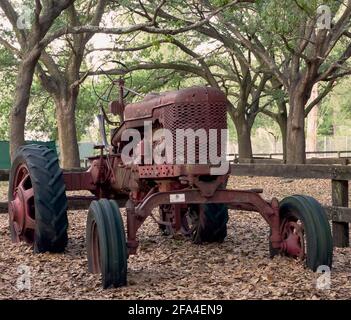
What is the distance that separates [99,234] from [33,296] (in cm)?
74

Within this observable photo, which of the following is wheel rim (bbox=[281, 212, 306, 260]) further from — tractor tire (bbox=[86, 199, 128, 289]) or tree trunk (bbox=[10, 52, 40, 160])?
tree trunk (bbox=[10, 52, 40, 160])

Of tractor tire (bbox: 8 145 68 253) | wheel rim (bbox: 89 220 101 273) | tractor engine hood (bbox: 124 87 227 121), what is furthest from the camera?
tractor tire (bbox: 8 145 68 253)

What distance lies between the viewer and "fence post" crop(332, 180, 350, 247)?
7836mm

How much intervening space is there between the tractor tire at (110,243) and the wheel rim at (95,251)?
0.09 meters

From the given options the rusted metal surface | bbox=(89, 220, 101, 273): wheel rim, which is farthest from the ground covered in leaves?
the rusted metal surface

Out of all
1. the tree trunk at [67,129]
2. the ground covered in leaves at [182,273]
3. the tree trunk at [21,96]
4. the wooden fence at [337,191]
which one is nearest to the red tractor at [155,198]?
the ground covered in leaves at [182,273]

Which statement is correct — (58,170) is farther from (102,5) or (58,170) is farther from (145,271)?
(102,5)

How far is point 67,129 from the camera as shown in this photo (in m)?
20.1

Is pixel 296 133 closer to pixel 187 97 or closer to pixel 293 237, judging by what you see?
pixel 293 237

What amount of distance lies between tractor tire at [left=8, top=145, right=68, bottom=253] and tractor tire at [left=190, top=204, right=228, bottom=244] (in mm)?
1650

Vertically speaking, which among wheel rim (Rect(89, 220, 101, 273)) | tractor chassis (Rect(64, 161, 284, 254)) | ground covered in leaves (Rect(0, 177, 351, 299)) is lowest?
ground covered in leaves (Rect(0, 177, 351, 299))

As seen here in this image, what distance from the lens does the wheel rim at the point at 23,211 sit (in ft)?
23.7

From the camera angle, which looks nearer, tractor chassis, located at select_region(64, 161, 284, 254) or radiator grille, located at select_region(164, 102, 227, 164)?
tractor chassis, located at select_region(64, 161, 284, 254)
